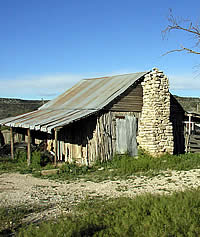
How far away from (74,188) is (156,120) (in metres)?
6.24

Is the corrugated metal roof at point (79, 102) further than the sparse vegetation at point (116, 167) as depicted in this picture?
Yes

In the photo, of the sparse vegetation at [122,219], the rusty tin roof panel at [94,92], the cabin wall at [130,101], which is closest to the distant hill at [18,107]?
the rusty tin roof panel at [94,92]

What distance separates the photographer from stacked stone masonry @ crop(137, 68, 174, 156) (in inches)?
575

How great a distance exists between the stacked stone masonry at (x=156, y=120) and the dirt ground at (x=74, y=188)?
2937 mm

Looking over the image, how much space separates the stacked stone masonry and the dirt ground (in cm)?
294

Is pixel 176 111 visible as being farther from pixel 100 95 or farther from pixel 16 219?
pixel 16 219

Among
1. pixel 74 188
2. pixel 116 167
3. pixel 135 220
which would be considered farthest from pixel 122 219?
pixel 116 167

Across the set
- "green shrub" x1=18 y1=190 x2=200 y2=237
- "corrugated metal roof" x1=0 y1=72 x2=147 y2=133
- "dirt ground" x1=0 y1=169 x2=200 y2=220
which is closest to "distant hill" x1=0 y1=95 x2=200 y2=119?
"corrugated metal roof" x1=0 y1=72 x2=147 y2=133

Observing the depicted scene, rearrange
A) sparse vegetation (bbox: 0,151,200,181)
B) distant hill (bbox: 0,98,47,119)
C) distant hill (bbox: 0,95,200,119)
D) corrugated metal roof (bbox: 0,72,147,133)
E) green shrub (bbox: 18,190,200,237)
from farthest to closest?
distant hill (bbox: 0,95,200,119) → distant hill (bbox: 0,98,47,119) → corrugated metal roof (bbox: 0,72,147,133) → sparse vegetation (bbox: 0,151,200,181) → green shrub (bbox: 18,190,200,237)

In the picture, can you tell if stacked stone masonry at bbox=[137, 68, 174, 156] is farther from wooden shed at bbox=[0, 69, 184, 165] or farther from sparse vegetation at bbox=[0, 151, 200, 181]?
Answer: sparse vegetation at bbox=[0, 151, 200, 181]

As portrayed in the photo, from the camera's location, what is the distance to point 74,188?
1012 cm

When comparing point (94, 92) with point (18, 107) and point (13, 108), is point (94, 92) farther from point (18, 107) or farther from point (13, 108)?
point (18, 107)

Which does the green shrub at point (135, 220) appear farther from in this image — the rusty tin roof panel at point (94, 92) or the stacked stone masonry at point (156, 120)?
the rusty tin roof panel at point (94, 92)

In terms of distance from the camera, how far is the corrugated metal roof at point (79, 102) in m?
14.1
